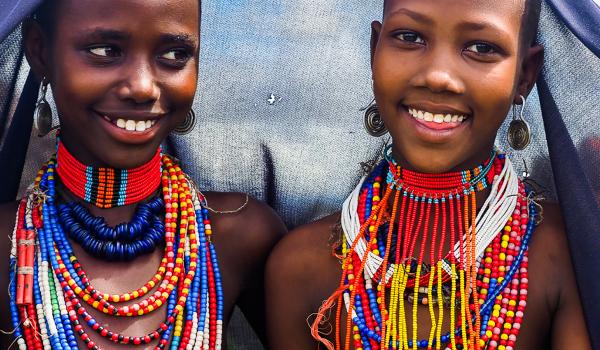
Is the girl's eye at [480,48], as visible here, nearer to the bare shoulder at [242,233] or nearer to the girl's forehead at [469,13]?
the girl's forehead at [469,13]

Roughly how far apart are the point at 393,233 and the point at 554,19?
0.74 m

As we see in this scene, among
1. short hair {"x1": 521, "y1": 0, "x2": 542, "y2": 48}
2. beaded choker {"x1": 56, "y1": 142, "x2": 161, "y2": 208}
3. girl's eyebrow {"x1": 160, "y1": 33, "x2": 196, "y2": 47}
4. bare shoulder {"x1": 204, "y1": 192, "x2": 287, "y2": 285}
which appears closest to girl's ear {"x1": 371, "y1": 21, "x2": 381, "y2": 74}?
short hair {"x1": 521, "y1": 0, "x2": 542, "y2": 48}

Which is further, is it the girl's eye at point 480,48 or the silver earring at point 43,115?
the silver earring at point 43,115

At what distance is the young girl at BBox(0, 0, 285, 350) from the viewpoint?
8.45 feet

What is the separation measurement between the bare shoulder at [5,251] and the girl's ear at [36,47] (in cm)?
39

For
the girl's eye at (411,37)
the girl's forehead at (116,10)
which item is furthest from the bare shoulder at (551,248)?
the girl's forehead at (116,10)

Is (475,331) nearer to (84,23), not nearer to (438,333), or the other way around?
(438,333)

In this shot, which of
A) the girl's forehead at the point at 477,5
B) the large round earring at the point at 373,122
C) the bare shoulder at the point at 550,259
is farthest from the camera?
the large round earring at the point at 373,122

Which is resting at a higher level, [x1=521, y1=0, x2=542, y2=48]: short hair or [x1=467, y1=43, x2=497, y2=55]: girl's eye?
[x1=521, y1=0, x2=542, y2=48]: short hair

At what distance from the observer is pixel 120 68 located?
8.46 feet

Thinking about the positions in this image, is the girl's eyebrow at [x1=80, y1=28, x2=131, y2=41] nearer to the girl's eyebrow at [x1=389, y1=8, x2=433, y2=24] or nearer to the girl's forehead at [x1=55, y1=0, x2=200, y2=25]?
the girl's forehead at [x1=55, y1=0, x2=200, y2=25]

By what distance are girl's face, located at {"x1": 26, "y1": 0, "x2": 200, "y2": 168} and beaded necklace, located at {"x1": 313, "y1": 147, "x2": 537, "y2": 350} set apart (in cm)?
61

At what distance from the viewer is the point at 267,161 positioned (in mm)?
3178

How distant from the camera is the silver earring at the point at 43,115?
274 centimetres
